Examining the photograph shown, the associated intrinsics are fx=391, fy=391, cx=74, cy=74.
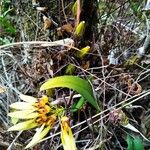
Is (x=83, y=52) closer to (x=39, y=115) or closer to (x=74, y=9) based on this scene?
(x=74, y=9)

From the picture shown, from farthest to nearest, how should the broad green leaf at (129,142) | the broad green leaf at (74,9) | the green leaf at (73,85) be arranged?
the broad green leaf at (74,9)
the broad green leaf at (129,142)
the green leaf at (73,85)

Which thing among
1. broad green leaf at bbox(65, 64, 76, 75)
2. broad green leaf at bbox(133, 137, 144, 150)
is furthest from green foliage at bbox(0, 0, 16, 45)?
broad green leaf at bbox(133, 137, 144, 150)

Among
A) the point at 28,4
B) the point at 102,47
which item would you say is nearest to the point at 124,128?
the point at 102,47

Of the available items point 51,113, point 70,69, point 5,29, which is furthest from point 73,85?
point 5,29

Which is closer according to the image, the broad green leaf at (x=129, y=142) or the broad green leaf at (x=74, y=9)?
the broad green leaf at (x=129, y=142)

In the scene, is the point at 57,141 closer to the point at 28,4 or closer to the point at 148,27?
the point at 148,27

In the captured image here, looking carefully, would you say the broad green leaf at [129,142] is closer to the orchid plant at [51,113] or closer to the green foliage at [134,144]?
the green foliage at [134,144]

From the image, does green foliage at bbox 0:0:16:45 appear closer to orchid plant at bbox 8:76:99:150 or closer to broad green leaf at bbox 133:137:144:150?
orchid plant at bbox 8:76:99:150

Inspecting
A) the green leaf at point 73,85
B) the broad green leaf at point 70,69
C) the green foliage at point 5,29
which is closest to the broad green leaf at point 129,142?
the green leaf at point 73,85

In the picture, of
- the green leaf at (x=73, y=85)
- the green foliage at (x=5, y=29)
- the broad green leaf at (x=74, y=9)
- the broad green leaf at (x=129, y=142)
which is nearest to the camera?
the green leaf at (x=73, y=85)
